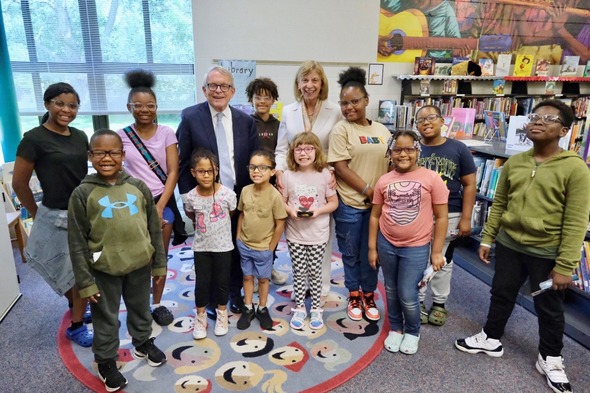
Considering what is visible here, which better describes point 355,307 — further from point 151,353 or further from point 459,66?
point 459,66

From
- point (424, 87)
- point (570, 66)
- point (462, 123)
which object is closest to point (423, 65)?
point (424, 87)

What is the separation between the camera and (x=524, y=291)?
264cm

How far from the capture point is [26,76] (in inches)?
135

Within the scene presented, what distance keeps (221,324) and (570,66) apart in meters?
6.01

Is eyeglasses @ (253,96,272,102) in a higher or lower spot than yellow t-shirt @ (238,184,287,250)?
higher

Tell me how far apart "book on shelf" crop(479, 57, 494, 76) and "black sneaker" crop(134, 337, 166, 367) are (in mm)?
4919

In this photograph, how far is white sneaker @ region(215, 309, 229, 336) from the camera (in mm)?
2210

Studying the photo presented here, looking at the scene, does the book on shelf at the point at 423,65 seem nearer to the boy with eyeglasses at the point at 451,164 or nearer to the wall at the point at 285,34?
the wall at the point at 285,34

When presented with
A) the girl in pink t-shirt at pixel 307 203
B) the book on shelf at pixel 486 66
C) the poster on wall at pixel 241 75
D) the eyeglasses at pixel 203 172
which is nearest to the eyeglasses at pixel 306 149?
the girl in pink t-shirt at pixel 307 203

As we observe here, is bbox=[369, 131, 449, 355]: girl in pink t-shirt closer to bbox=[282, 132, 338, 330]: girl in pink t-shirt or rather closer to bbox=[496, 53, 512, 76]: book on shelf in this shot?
bbox=[282, 132, 338, 330]: girl in pink t-shirt

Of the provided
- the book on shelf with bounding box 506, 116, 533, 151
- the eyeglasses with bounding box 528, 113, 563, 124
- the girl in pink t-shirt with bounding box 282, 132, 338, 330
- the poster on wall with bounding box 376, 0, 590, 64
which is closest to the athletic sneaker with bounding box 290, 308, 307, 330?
the girl in pink t-shirt with bounding box 282, 132, 338, 330

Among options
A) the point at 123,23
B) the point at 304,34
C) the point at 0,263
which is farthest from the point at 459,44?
the point at 0,263

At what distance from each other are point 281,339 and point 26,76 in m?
3.31

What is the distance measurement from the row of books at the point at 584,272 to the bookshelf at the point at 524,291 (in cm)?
3
